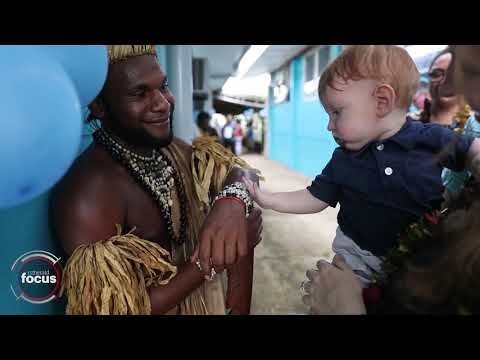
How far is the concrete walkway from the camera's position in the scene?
2.45 ft

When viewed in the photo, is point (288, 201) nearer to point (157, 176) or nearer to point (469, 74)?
point (157, 176)

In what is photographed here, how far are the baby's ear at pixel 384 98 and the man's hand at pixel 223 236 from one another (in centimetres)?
32

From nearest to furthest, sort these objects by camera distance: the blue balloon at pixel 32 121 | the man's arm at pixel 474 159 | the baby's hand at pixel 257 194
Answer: the blue balloon at pixel 32 121, the man's arm at pixel 474 159, the baby's hand at pixel 257 194

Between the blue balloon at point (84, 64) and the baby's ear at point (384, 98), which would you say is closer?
the blue balloon at point (84, 64)

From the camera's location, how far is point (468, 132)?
653mm

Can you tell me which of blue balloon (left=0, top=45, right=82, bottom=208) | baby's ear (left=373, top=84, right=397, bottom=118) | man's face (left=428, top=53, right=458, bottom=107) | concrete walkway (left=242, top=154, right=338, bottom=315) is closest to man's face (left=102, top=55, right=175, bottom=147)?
blue balloon (left=0, top=45, right=82, bottom=208)

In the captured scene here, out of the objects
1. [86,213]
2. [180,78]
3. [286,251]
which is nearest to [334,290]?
[286,251]

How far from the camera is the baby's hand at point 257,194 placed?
0.72 metres

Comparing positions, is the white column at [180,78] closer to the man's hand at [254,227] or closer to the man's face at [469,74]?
the man's hand at [254,227]

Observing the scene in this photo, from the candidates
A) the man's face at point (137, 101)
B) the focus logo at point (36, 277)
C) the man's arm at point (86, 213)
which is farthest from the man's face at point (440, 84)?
the focus logo at point (36, 277)

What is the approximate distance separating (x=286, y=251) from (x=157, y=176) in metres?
0.32

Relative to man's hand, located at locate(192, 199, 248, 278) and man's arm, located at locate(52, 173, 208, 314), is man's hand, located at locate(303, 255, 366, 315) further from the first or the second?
man's arm, located at locate(52, 173, 208, 314)
